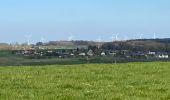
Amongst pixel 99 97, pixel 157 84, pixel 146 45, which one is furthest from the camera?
pixel 146 45

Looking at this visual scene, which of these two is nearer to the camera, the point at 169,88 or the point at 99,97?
the point at 99,97

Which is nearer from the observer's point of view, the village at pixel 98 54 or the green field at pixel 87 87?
the green field at pixel 87 87

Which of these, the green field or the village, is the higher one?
the green field

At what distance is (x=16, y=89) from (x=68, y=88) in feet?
6.30

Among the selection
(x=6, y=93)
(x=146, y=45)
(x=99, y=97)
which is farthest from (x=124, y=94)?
(x=146, y=45)

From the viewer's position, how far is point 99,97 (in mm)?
16922

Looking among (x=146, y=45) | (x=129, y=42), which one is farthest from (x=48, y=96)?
(x=129, y=42)

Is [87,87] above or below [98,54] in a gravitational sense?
above

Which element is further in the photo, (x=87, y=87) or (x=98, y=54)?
(x=98, y=54)

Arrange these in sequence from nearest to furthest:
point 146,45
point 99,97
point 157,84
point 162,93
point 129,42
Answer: point 99,97 → point 162,93 → point 157,84 → point 146,45 → point 129,42

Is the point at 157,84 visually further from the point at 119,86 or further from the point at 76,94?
the point at 76,94

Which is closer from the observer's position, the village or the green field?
the green field

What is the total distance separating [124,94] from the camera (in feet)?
58.1

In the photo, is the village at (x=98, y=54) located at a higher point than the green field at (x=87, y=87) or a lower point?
lower
